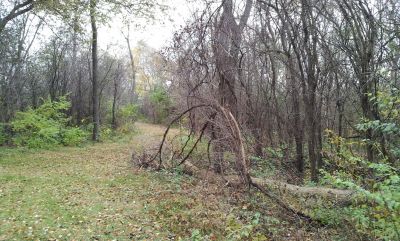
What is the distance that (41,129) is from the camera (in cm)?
1428

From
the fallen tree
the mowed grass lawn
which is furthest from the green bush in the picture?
the fallen tree

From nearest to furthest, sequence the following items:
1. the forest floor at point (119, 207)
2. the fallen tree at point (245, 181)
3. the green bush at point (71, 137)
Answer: the forest floor at point (119, 207) → the fallen tree at point (245, 181) → the green bush at point (71, 137)

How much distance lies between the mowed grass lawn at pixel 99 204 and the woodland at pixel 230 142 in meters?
0.04

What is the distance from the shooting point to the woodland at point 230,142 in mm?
5816

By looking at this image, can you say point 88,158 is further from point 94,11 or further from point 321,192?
point 321,192

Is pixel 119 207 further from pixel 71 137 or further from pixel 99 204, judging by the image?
pixel 71 137

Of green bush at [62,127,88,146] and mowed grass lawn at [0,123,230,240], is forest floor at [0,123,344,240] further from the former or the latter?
green bush at [62,127,88,146]

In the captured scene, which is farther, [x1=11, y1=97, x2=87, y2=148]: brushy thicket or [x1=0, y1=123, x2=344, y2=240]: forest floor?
[x1=11, y1=97, x2=87, y2=148]: brushy thicket

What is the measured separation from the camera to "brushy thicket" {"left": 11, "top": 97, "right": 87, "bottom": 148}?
14.1 metres

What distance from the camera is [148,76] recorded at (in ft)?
148

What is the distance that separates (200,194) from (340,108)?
247 inches

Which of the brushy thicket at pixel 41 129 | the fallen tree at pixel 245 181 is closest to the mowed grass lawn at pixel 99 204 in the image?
the fallen tree at pixel 245 181

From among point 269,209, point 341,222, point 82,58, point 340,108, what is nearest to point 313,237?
point 341,222

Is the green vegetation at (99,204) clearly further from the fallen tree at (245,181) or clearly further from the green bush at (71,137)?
the green bush at (71,137)
